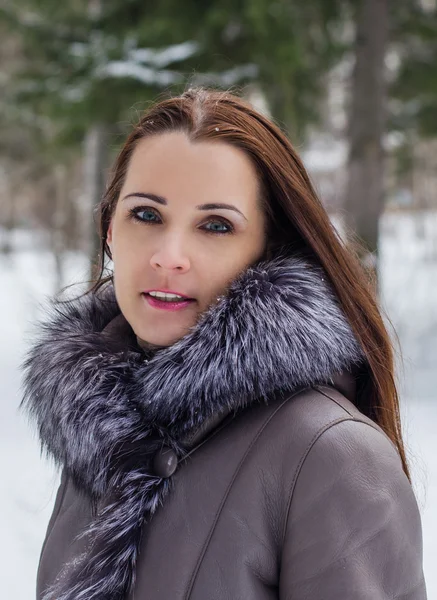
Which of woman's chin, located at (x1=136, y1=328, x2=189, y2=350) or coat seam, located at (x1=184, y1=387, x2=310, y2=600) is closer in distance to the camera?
coat seam, located at (x1=184, y1=387, x2=310, y2=600)

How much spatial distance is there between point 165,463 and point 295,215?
564 mm

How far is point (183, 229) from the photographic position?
4.58 ft

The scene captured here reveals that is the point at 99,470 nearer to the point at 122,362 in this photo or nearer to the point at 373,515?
the point at 122,362

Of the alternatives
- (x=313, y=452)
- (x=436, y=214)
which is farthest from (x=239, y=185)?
(x=436, y=214)

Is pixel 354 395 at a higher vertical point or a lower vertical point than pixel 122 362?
lower

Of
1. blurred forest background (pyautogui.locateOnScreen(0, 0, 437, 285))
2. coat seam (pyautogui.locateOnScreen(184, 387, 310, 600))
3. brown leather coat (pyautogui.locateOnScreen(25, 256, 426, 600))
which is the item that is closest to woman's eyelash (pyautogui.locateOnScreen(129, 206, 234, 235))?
brown leather coat (pyautogui.locateOnScreen(25, 256, 426, 600))

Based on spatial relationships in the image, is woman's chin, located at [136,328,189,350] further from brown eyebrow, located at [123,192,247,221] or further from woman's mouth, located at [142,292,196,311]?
brown eyebrow, located at [123,192,247,221]

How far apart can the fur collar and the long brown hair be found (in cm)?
6

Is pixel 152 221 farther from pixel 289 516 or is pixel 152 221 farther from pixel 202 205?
pixel 289 516

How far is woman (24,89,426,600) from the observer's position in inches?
45.5

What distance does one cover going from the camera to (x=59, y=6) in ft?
24.0

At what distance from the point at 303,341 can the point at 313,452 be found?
0.22m

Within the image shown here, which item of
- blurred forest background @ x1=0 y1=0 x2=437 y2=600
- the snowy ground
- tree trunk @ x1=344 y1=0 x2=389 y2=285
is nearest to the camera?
the snowy ground

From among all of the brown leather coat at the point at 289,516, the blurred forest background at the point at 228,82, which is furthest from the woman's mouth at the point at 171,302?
the blurred forest background at the point at 228,82
